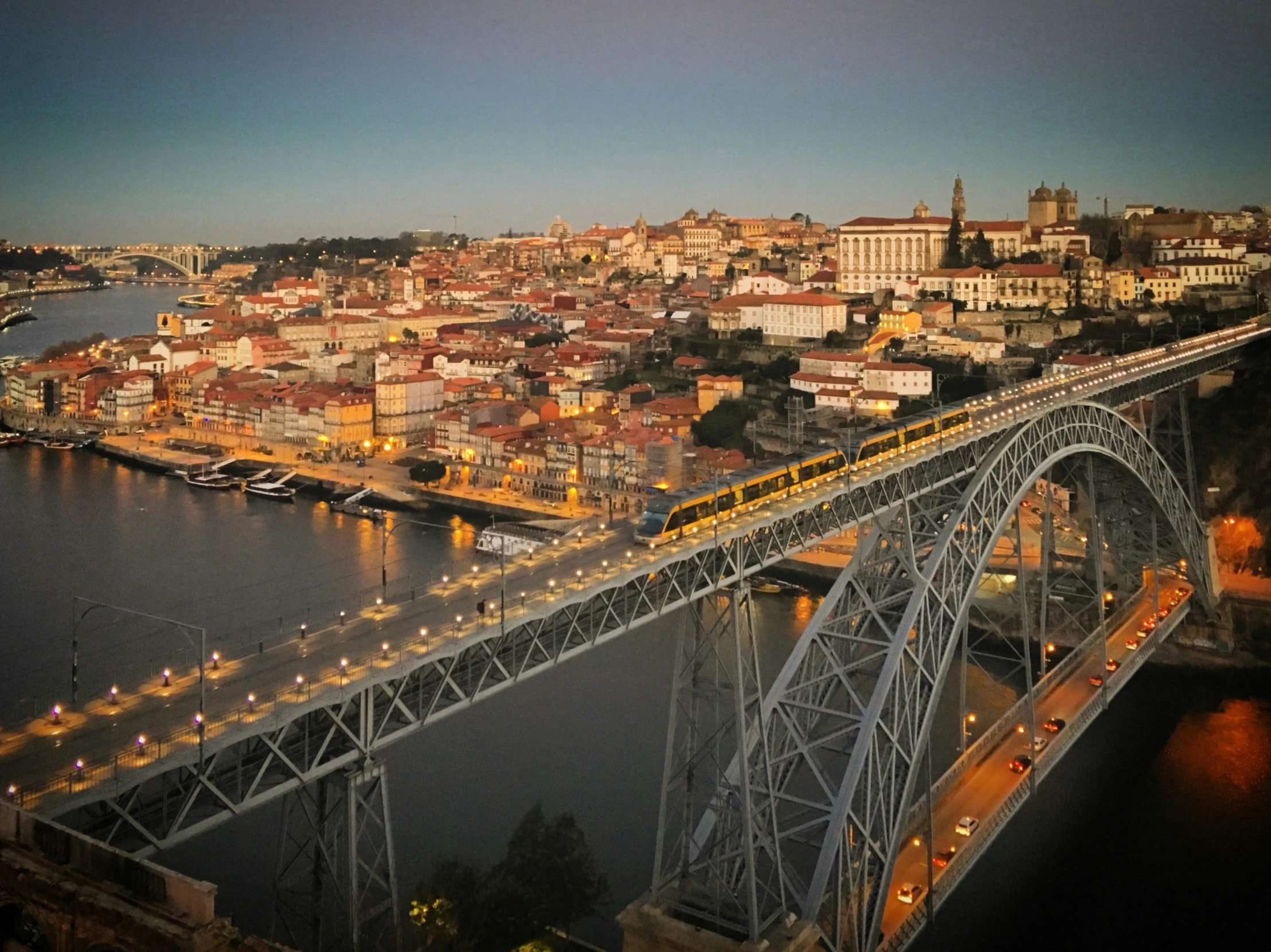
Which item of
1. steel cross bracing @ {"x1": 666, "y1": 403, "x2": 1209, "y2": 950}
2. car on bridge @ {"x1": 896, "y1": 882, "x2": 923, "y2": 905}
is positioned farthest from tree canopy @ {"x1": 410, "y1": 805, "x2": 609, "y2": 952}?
car on bridge @ {"x1": 896, "y1": 882, "x2": 923, "y2": 905}

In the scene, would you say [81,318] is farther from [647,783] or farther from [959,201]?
[647,783]

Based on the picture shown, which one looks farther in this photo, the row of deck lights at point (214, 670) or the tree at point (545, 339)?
the tree at point (545, 339)

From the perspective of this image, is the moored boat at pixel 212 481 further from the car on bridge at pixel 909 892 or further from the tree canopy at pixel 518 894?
the car on bridge at pixel 909 892

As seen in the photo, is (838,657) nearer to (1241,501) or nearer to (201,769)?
(201,769)

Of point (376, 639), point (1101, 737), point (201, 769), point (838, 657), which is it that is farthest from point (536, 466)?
point (201, 769)

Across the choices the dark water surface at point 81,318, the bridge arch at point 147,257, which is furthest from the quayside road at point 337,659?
the bridge arch at point 147,257

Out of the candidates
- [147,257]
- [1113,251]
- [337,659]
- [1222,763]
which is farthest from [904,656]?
[147,257]
